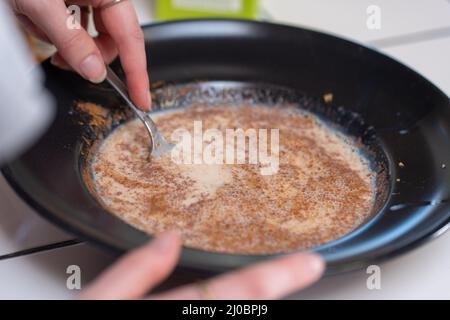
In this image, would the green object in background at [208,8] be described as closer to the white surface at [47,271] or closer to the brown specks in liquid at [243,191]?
the brown specks in liquid at [243,191]

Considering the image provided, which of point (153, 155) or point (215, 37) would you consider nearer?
point (153, 155)

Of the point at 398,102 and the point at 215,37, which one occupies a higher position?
the point at 215,37

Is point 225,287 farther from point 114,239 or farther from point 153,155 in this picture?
point 153,155

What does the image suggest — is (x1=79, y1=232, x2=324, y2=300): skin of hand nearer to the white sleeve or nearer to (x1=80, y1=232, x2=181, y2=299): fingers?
(x1=80, y1=232, x2=181, y2=299): fingers

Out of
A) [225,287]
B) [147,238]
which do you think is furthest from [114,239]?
[225,287]

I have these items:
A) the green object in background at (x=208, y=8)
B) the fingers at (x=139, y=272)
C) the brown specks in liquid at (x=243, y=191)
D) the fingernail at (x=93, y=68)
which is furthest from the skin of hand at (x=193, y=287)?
the green object in background at (x=208, y=8)

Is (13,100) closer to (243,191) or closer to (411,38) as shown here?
(243,191)

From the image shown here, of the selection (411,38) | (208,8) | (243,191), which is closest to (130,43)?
(243,191)
